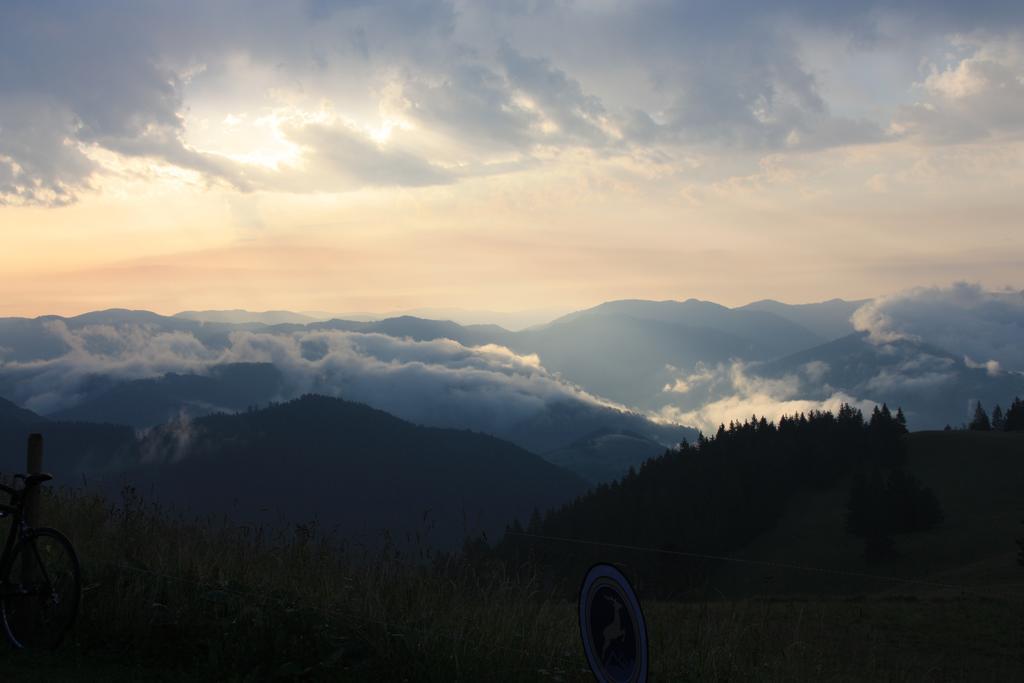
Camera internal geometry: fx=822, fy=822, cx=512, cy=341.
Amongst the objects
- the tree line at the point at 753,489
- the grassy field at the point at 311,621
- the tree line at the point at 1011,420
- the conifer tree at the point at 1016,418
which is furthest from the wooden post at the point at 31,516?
the conifer tree at the point at 1016,418

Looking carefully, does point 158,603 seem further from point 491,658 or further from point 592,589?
point 592,589

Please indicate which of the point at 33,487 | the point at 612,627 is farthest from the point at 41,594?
the point at 612,627

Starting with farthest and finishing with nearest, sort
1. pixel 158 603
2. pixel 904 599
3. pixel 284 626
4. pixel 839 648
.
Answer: pixel 904 599
pixel 839 648
pixel 158 603
pixel 284 626

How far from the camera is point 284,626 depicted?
26.1 feet

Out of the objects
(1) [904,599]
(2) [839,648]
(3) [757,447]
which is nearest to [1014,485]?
(3) [757,447]

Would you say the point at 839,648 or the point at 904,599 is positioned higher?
the point at 839,648

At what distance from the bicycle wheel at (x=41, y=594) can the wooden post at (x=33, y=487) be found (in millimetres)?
433

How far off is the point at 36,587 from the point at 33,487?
1.14 meters

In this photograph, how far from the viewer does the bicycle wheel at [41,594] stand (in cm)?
803

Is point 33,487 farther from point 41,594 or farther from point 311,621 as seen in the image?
point 311,621

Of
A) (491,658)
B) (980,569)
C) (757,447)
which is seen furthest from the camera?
(757,447)

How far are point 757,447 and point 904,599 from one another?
93.0 metres

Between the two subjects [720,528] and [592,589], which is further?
[720,528]

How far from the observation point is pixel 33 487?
8789 millimetres
